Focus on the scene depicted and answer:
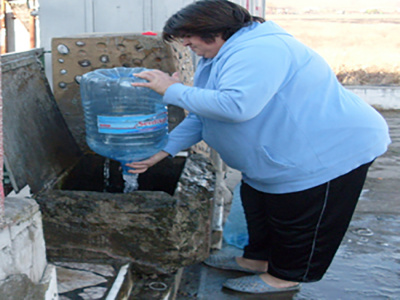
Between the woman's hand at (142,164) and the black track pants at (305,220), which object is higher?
the woman's hand at (142,164)

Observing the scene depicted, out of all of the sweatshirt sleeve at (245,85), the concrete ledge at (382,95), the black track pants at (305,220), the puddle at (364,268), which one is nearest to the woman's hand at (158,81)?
the sweatshirt sleeve at (245,85)

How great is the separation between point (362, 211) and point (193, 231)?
2487 mm

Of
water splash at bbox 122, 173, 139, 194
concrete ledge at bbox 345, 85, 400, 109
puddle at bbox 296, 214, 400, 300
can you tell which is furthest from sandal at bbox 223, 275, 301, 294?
concrete ledge at bbox 345, 85, 400, 109

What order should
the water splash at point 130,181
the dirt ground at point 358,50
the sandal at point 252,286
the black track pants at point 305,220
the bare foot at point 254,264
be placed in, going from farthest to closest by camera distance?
the dirt ground at point 358,50
the bare foot at point 254,264
the water splash at point 130,181
the sandal at point 252,286
the black track pants at point 305,220

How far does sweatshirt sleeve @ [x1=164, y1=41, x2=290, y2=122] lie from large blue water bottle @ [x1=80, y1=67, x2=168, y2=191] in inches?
35.2

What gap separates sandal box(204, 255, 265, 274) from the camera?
3334 mm

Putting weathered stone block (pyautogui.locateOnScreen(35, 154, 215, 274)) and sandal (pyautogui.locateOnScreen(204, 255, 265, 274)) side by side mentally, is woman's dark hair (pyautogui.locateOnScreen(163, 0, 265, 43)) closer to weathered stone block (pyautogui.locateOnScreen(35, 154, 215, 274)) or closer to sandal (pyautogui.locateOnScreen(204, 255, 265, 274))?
weathered stone block (pyautogui.locateOnScreen(35, 154, 215, 274))

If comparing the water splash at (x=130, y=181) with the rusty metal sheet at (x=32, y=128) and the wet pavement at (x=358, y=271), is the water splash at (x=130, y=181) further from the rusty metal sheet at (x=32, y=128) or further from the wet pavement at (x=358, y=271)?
the wet pavement at (x=358, y=271)

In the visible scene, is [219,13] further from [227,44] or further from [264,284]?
[264,284]

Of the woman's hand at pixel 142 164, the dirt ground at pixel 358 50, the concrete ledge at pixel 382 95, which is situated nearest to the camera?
the woman's hand at pixel 142 164

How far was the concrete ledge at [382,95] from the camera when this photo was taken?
10.8 meters

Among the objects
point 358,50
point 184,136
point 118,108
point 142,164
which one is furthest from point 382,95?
point 358,50

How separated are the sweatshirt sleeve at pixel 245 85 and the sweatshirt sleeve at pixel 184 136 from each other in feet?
2.26

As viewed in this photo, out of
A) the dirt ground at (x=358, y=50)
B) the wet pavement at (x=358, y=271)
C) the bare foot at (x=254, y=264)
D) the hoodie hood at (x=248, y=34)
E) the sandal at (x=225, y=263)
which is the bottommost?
the wet pavement at (x=358, y=271)
